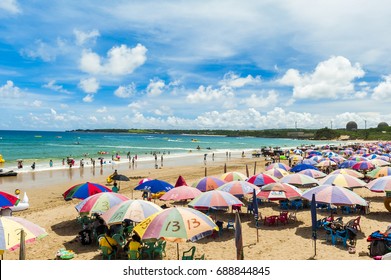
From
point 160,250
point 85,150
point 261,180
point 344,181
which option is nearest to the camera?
point 160,250

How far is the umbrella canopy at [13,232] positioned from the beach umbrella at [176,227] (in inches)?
94.0

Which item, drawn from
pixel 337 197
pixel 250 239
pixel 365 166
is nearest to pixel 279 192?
pixel 337 197

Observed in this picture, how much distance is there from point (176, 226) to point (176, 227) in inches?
0.9

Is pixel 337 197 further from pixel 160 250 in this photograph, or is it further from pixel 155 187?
pixel 155 187

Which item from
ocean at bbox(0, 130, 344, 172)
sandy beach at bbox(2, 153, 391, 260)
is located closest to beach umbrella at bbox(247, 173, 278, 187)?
sandy beach at bbox(2, 153, 391, 260)

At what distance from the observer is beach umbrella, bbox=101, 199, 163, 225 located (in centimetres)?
957

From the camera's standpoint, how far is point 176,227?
7.87 metres

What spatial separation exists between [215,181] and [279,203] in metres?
3.90

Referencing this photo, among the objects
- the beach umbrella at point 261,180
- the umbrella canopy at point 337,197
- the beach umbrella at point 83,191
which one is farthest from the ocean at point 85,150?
the umbrella canopy at point 337,197

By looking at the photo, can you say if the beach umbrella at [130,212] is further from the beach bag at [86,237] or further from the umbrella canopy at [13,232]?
the umbrella canopy at [13,232]

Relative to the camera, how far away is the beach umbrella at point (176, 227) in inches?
304

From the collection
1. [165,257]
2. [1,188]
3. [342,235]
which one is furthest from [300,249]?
[1,188]

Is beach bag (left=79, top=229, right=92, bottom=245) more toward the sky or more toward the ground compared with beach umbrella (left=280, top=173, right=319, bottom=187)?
more toward the ground

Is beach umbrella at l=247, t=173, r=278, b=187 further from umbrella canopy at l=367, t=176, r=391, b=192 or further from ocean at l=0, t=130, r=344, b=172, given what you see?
ocean at l=0, t=130, r=344, b=172
